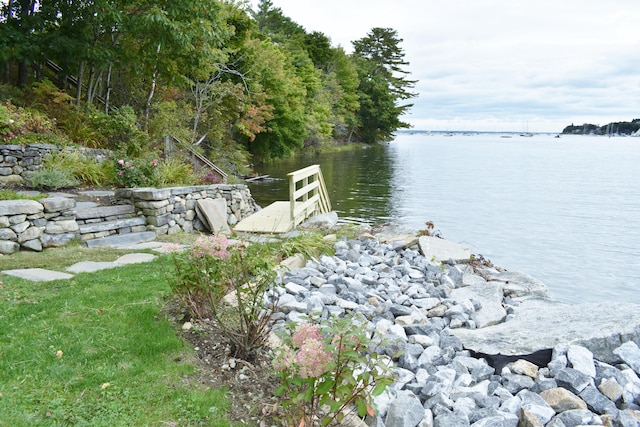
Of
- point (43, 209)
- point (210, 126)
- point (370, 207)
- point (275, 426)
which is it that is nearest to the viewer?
point (275, 426)

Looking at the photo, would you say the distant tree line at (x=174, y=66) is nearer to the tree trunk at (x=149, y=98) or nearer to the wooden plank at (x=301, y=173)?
the tree trunk at (x=149, y=98)

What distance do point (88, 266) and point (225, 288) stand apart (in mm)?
2045

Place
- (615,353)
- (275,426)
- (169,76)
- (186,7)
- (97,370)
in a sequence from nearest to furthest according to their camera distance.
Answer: (275,426), (97,370), (615,353), (186,7), (169,76)

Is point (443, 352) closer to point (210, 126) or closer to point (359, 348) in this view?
point (359, 348)

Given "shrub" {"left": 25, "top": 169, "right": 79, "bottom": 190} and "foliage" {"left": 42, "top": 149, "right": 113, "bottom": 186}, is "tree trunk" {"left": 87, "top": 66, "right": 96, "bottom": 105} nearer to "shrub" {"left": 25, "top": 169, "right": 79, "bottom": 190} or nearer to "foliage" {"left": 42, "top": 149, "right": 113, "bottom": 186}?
"foliage" {"left": 42, "top": 149, "right": 113, "bottom": 186}

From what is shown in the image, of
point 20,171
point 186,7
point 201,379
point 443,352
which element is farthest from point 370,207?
point 201,379

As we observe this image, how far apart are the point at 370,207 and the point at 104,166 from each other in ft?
27.9

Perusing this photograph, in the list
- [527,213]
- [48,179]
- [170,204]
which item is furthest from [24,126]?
[527,213]

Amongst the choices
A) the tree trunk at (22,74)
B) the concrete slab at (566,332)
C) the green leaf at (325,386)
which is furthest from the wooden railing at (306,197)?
the tree trunk at (22,74)

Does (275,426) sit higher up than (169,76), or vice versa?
(169,76)

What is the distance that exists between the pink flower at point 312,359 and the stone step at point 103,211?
5240 mm

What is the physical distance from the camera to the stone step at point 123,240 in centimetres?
597

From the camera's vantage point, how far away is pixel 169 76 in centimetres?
1105

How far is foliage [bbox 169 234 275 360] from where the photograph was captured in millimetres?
2906
